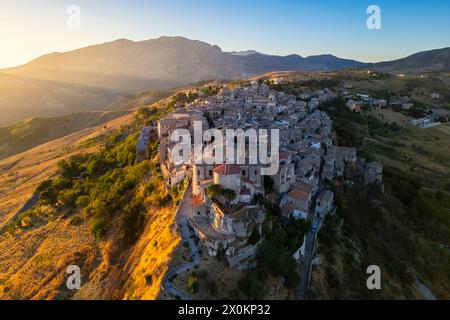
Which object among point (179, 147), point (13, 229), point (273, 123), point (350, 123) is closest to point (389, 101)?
point (350, 123)

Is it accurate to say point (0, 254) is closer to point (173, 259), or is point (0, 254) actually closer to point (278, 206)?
point (173, 259)
